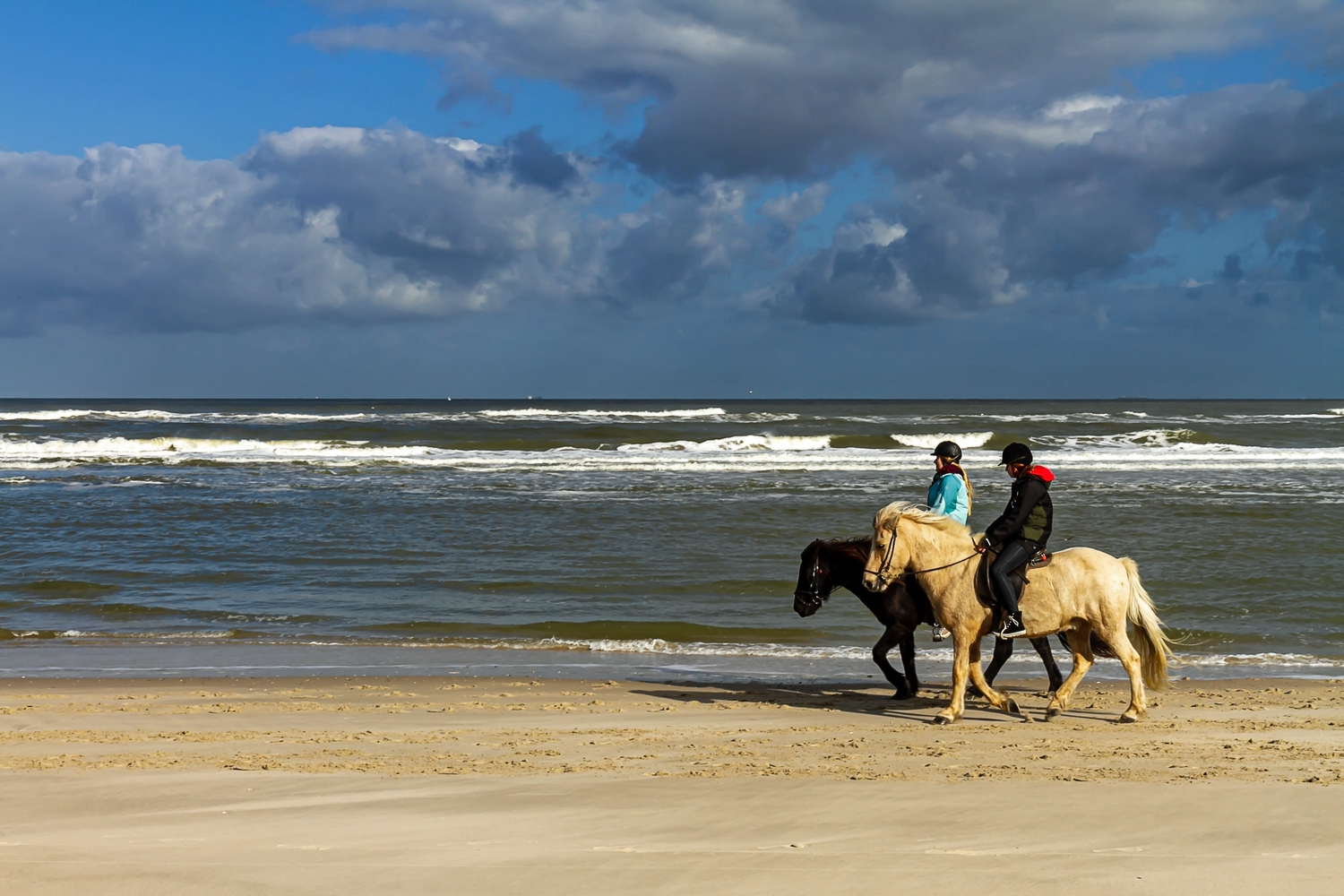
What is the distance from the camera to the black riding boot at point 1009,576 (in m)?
7.04

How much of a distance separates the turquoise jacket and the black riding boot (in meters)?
0.83

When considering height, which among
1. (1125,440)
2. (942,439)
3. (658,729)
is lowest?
(658,729)

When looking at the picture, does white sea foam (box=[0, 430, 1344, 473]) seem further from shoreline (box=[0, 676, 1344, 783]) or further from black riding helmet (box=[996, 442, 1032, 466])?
black riding helmet (box=[996, 442, 1032, 466])

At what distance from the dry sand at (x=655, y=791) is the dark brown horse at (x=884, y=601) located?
30 cm

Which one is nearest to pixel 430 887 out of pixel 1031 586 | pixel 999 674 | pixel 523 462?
pixel 1031 586

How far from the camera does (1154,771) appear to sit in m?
5.73

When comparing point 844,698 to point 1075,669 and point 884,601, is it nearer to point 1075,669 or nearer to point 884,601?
point 884,601

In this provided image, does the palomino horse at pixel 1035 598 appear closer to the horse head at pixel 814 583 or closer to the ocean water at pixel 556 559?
the horse head at pixel 814 583

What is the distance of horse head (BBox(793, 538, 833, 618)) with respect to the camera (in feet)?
26.8

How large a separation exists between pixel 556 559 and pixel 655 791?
9088 millimetres

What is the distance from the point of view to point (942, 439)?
1732 inches

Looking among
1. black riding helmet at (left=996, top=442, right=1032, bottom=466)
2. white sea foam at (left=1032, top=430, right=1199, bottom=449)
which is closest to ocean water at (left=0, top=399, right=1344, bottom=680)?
black riding helmet at (left=996, top=442, right=1032, bottom=466)

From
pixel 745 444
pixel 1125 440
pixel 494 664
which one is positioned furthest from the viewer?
pixel 1125 440

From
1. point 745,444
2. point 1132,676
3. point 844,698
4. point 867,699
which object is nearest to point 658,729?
point 844,698
